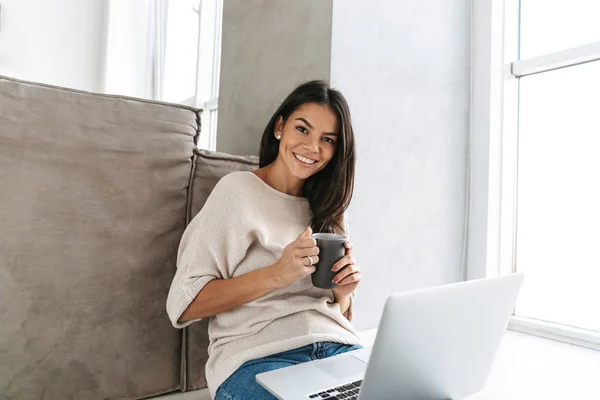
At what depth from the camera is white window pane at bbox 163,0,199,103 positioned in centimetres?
312

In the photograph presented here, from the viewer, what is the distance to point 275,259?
101 cm

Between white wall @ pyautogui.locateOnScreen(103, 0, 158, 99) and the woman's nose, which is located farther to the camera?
white wall @ pyautogui.locateOnScreen(103, 0, 158, 99)

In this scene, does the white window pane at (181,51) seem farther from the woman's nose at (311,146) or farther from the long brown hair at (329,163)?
the woman's nose at (311,146)

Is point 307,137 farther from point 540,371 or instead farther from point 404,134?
point 540,371

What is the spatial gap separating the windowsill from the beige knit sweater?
39 centimetres

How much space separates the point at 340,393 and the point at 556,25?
153cm

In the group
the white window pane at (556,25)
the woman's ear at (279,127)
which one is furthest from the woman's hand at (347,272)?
the white window pane at (556,25)

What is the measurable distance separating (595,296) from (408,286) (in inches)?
23.7

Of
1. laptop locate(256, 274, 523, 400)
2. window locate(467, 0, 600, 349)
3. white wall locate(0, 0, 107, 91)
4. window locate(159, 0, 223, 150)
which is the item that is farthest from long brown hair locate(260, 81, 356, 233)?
white wall locate(0, 0, 107, 91)

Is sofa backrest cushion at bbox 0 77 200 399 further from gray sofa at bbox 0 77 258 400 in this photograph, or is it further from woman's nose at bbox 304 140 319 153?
woman's nose at bbox 304 140 319 153

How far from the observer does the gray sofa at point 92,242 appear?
3.03 ft

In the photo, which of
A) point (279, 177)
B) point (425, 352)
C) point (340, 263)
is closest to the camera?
point (425, 352)

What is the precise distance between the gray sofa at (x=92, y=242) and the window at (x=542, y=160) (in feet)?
3.70

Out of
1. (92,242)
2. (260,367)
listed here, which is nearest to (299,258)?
(260,367)
